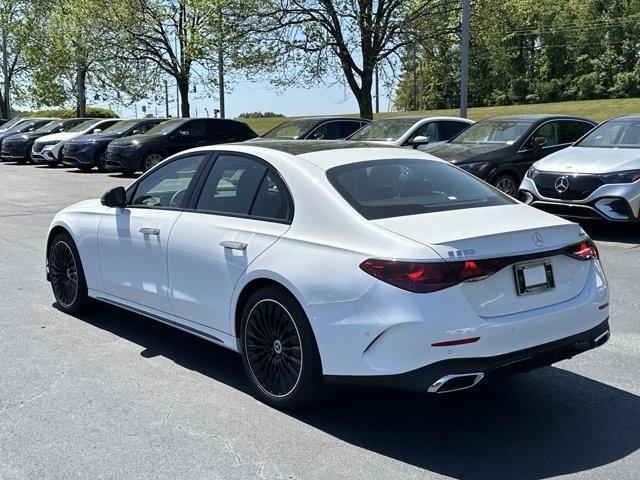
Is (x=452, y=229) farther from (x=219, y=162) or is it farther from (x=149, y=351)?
(x=149, y=351)

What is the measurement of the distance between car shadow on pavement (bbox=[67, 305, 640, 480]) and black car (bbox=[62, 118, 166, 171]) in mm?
18148

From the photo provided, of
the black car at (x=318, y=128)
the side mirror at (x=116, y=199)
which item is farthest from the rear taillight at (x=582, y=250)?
the black car at (x=318, y=128)

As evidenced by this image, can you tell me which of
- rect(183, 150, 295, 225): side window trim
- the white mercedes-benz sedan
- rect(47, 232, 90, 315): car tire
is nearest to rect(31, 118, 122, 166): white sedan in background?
rect(47, 232, 90, 315): car tire

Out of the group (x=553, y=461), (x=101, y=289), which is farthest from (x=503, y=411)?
(x=101, y=289)

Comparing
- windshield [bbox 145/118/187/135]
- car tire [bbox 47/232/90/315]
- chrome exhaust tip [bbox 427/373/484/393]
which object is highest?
windshield [bbox 145/118/187/135]

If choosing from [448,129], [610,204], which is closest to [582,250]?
[610,204]

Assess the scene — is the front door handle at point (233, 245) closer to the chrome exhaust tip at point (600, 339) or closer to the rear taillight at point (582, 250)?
the rear taillight at point (582, 250)

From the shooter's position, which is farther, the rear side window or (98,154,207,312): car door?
the rear side window

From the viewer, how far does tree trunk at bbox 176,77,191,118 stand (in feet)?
104

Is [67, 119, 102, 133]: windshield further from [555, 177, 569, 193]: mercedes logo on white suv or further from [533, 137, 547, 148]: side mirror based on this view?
[555, 177, 569, 193]: mercedes logo on white suv

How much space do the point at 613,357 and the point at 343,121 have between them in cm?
1325

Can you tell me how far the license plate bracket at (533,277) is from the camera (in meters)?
3.82

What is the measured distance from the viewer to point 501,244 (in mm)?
3785

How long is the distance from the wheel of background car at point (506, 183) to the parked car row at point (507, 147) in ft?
0.05
